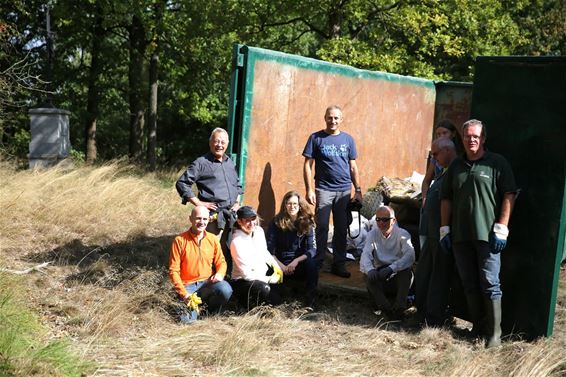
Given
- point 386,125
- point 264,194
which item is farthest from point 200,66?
point 264,194

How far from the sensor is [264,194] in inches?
300

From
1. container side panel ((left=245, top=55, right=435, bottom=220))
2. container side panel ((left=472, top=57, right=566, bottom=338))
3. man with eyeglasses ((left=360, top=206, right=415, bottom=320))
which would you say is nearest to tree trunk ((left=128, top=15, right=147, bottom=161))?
container side panel ((left=245, top=55, right=435, bottom=220))

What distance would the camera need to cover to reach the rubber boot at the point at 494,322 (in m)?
5.69

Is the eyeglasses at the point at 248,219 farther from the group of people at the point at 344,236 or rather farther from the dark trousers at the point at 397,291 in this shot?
the dark trousers at the point at 397,291

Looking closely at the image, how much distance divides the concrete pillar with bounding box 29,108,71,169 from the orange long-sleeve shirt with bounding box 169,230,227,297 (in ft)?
28.1

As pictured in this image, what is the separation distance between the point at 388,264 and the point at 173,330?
2.05m

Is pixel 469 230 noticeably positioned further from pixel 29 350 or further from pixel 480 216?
pixel 29 350

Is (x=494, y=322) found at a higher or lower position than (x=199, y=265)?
lower

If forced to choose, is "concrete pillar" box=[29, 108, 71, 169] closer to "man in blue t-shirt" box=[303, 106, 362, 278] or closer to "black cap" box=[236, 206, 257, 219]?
"man in blue t-shirt" box=[303, 106, 362, 278]

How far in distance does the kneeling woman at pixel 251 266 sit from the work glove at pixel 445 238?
154 centimetres

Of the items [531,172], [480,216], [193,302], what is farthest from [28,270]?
[531,172]

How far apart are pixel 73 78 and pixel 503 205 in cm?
1689

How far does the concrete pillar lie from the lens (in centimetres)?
1402

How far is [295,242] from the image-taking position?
693 centimetres
